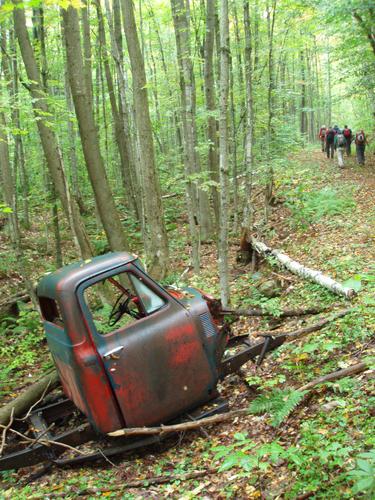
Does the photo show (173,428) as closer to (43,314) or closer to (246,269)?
(43,314)

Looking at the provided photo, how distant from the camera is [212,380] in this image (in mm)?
5234

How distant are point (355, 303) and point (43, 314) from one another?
438 cm

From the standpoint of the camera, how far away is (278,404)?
4.33 meters

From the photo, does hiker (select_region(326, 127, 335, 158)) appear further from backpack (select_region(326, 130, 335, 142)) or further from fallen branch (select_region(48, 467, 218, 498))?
fallen branch (select_region(48, 467, 218, 498))

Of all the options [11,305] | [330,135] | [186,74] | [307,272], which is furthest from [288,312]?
[330,135]

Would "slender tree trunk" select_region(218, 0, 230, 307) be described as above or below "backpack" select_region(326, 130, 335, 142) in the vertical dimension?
above

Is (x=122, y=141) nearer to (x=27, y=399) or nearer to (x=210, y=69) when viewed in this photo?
(x=210, y=69)

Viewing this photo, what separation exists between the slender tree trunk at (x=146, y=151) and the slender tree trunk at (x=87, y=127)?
1012 millimetres

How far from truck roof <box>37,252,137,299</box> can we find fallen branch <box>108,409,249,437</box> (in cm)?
158

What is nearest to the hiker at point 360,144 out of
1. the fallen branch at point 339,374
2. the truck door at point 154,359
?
the fallen branch at point 339,374

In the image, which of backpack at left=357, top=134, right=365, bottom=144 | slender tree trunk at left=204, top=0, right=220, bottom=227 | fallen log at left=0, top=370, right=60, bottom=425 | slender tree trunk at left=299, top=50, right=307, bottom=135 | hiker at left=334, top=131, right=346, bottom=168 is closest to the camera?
fallen log at left=0, top=370, right=60, bottom=425

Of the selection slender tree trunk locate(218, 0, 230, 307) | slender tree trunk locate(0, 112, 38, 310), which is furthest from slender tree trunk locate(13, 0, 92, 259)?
slender tree trunk locate(218, 0, 230, 307)

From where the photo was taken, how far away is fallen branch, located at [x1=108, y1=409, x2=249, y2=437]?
15.1 ft

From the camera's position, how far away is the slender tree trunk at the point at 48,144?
32.0 ft
